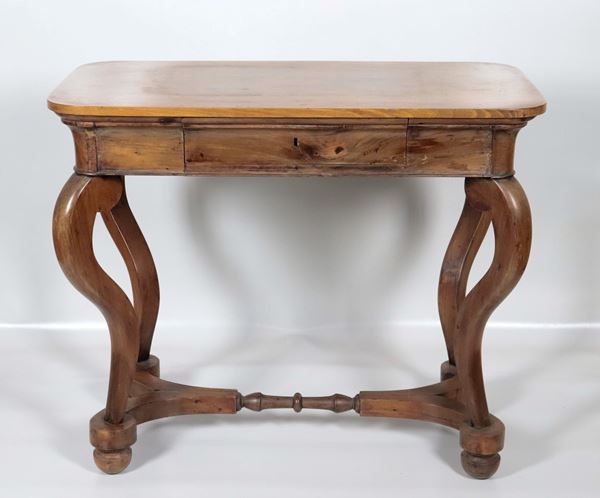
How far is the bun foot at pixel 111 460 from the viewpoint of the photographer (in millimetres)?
3502

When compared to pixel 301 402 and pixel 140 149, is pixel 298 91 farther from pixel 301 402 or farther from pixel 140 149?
pixel 301 402

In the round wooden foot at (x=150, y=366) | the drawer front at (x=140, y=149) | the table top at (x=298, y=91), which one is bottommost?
the round wooden foot at (x=150, y=366)

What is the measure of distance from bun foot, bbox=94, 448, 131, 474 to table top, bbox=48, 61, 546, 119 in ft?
2.99

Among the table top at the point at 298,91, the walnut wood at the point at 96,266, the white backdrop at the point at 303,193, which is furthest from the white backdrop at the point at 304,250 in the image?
the table top at the point at 298,91

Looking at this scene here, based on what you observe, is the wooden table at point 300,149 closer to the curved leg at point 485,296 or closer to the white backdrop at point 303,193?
the curved leg at point 485,296

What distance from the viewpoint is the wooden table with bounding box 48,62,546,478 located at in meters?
3.19

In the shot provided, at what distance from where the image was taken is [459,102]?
10.6ft

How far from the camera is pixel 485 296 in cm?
338

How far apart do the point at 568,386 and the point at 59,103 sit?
1.80 m

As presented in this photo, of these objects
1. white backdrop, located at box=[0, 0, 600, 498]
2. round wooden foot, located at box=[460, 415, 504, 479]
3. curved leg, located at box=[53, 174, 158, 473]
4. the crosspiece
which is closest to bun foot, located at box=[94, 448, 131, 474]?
curved leg, located at box=[53, 174, 158, 473]

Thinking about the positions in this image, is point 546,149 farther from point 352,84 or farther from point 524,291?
point 352,84

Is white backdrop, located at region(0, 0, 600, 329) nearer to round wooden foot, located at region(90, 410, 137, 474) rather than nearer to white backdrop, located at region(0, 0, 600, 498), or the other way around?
white backdrop, located at region(0, 0, 600, 498)

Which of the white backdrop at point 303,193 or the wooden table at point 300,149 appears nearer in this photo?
the wooden table at point 300,149

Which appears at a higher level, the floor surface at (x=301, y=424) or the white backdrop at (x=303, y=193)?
the white backdrop at (x=303, y=193)
